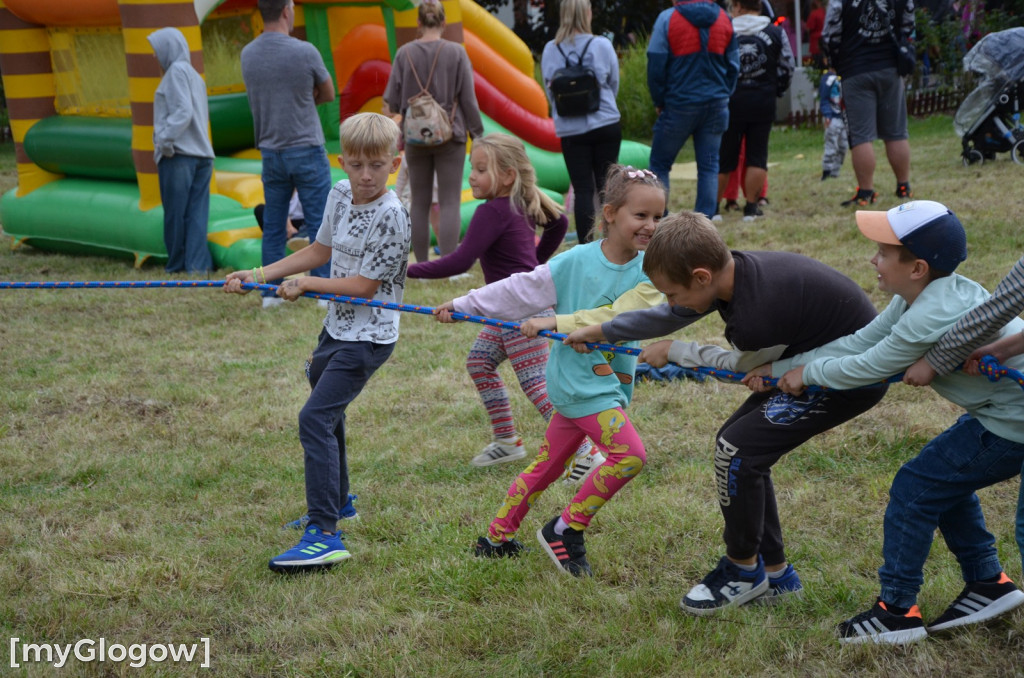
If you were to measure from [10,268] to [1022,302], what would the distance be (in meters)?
8.75

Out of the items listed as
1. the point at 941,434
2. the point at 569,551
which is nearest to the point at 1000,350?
the point at 941,434

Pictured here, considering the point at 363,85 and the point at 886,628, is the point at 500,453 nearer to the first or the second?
the point at 886,628

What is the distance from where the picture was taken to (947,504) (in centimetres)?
271

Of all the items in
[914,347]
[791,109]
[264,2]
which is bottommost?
[791,109]

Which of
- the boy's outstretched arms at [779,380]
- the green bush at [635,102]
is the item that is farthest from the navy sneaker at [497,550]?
the green bush at [635,102]

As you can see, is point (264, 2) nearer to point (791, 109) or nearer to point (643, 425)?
point (643, 425)

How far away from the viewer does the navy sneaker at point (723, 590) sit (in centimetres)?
303

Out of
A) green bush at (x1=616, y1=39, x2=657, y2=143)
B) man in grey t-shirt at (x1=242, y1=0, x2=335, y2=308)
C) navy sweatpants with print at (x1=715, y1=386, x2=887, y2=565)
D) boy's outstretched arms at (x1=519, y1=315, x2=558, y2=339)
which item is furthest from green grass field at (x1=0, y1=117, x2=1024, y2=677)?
green bush at (x1=616, y1=39, x2=657, y2=143)

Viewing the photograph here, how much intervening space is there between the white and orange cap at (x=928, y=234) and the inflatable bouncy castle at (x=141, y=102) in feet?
20.9

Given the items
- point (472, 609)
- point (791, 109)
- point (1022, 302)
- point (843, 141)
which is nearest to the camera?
point (1022, 302)

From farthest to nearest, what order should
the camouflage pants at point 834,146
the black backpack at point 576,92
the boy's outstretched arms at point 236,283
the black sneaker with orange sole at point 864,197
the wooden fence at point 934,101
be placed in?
1. the wooden fence at point 934,101
2. the camouflage pants at point 834,146
3. the black sneaker with orange sole at point 864,197
4. the black backpack at point 576,92
5. the boy's outstretched arms at point 236,283

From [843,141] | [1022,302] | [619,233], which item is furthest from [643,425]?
[843,141]

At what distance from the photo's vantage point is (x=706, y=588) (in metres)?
3.06

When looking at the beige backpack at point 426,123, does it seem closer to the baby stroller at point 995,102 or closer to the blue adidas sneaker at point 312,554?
the blue adidas sneaker at point 312,554
